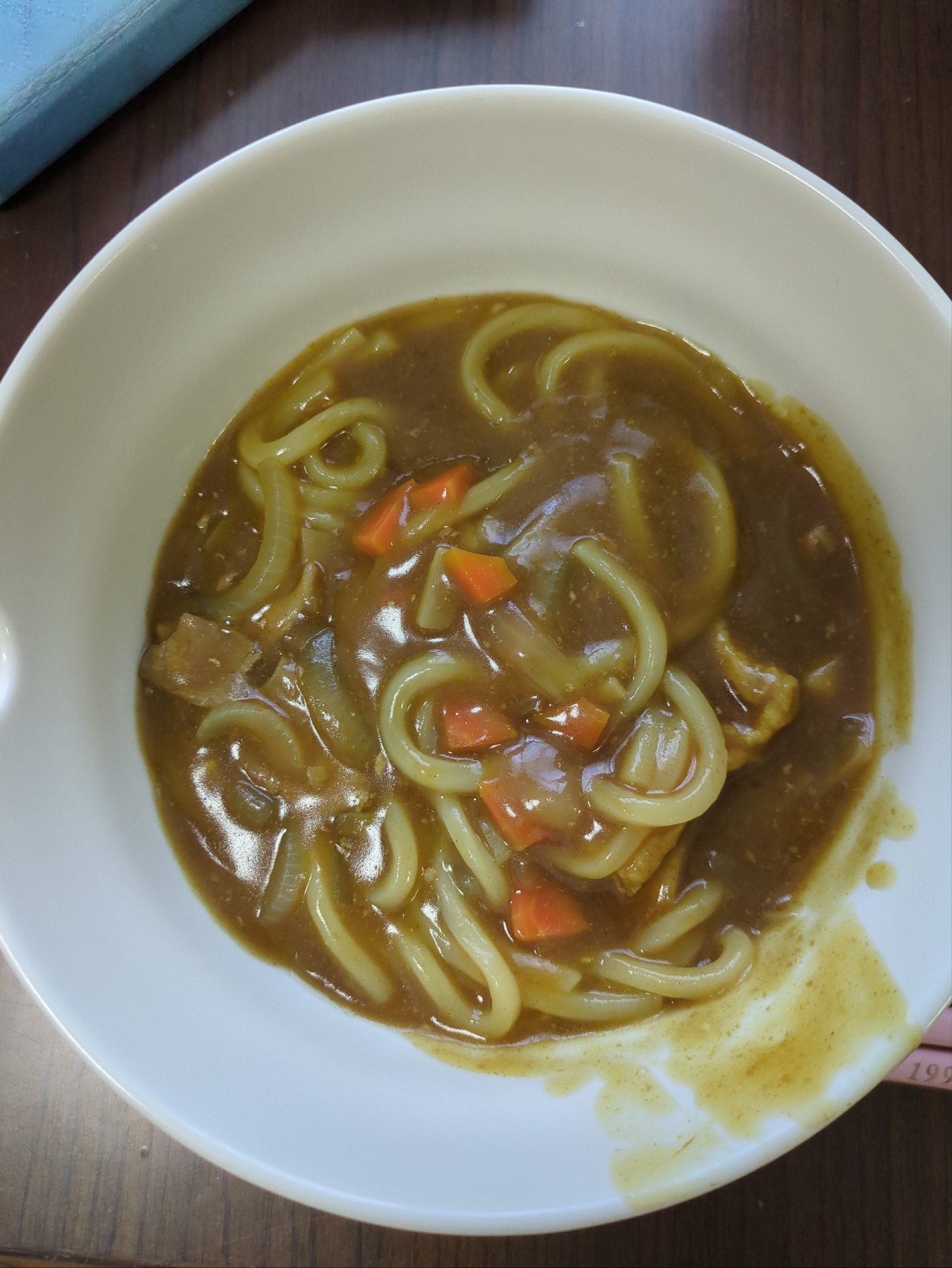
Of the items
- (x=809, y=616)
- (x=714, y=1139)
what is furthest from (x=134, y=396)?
(x=714, y=1139)

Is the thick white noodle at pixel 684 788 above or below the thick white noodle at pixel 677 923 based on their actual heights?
above

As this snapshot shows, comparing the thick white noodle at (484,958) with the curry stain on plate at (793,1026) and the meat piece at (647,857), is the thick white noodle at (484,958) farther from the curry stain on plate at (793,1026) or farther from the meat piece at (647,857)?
the meat piece at (647,857)

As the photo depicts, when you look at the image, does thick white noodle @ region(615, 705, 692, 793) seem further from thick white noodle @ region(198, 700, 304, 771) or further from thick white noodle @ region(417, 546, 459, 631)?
thick white noodle @ region(198, 700, 304, 771)

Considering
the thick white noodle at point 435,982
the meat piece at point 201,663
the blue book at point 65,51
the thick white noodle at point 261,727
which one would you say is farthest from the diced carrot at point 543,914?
the blue book at point 65,51

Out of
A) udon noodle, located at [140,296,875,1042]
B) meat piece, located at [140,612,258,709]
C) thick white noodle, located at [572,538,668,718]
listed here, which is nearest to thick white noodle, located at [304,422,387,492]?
udon noodle, located at [140,296,875,1042]

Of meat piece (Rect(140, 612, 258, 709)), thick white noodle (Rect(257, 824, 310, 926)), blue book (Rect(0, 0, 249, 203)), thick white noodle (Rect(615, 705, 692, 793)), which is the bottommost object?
thick white noodle (Rect(257, 824, 310, 926))

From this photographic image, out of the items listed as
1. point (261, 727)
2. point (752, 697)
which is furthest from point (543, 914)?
point (261, 727)
